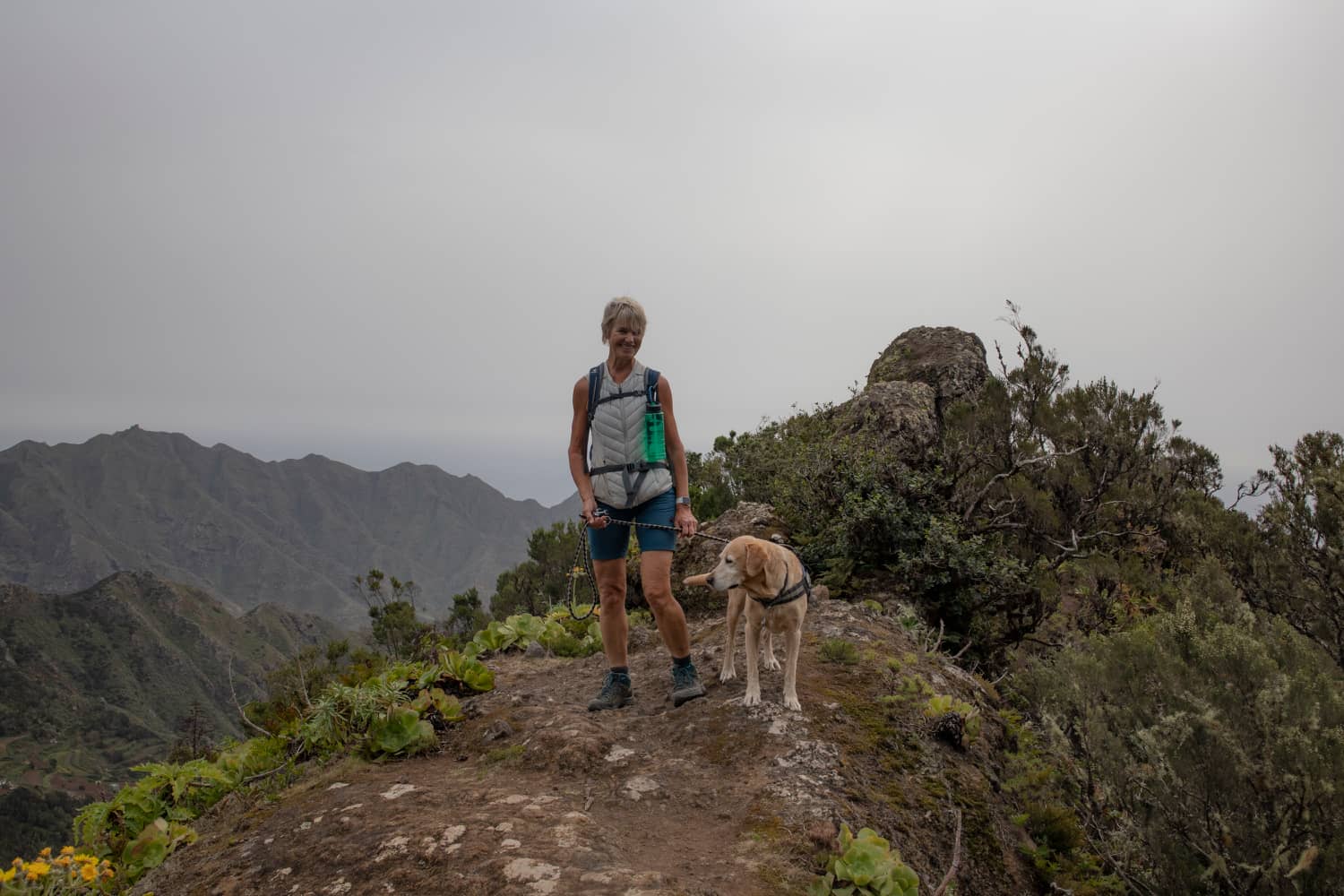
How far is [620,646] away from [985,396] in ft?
34.5

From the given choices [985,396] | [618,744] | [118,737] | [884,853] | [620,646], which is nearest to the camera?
[884,853]

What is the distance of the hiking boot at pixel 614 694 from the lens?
524 centimetres

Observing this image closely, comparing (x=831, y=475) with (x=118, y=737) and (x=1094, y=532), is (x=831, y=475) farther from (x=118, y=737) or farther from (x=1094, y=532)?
(x=118, y=737)

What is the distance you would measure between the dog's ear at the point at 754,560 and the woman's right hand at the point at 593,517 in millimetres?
991

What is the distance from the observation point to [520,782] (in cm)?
404

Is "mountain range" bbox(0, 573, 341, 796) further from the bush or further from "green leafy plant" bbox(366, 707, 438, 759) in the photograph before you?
the bush

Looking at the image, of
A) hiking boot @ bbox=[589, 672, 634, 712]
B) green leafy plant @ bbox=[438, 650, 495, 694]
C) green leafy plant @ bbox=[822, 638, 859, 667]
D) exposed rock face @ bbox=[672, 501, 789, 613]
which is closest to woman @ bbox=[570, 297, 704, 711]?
hiking boot @ bbox=[589, 672, 634, 712]

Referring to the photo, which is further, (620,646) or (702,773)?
(620,646)

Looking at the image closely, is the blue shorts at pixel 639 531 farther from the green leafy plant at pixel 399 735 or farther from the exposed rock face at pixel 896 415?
the exposed rock face at pixel 896 415

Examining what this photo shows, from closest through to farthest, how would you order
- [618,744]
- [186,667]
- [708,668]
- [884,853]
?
[884,853] → [618,744] → [708,668] → [186,667]

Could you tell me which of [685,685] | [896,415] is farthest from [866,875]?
[896,415]

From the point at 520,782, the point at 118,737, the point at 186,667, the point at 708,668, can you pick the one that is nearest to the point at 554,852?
the point at 520,782

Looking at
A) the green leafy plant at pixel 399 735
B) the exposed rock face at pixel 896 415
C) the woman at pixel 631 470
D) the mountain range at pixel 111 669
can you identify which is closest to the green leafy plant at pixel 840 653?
the woman at pixel 631 470

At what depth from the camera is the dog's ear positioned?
15.8ft
